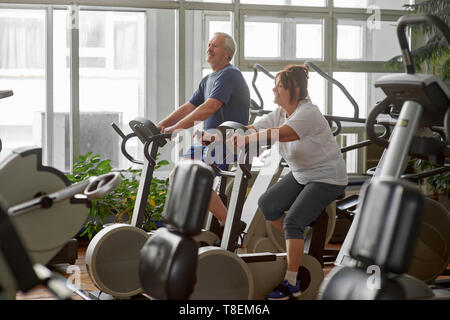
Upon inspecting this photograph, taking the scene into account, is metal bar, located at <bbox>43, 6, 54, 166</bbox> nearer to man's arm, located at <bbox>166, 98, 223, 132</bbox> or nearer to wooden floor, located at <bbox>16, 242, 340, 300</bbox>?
wooden floor, located at <bbox>16, 242, 340, 300</bbox>

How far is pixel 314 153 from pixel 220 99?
688 millimetres

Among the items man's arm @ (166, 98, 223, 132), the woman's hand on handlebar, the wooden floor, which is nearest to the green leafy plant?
the wooden floor

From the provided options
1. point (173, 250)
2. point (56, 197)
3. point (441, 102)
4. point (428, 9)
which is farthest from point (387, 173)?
point (428, 9)

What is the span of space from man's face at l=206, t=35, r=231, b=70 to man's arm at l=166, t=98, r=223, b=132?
0.32 meters

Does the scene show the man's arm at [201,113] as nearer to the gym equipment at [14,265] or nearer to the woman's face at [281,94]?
the woman's face at [281,94]

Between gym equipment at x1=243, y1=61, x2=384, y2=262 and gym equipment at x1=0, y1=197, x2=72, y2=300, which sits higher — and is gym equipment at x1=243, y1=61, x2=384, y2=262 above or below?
below

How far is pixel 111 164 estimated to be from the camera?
5918 millimetres

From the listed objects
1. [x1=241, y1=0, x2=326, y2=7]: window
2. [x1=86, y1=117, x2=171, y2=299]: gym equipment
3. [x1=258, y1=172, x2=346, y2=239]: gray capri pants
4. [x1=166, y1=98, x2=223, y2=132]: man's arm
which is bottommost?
[x1=86, y1=117, x2=171, y2=299]: gym equipment

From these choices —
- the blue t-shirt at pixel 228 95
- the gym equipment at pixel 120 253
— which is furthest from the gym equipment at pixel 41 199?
the blue t-shirt at pixel 228 95

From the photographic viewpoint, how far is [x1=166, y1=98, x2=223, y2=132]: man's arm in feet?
11.9

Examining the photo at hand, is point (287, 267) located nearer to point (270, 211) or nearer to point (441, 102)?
point (270, 211)

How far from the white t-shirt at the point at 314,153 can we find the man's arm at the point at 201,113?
12.9 inches

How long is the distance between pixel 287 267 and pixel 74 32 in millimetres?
3267

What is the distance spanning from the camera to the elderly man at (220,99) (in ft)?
12.5
